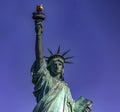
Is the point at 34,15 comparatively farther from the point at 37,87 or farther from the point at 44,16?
the point at 37,87

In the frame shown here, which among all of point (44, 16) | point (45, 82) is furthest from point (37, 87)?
point (44, 16)

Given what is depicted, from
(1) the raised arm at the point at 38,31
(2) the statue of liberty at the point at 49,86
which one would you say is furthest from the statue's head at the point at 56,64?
(1) the raised arm at the point at 38,31

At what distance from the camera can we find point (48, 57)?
27344 millimetres

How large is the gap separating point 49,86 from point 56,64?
0.75 metres

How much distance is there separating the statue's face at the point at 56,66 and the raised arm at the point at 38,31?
0.75 meters

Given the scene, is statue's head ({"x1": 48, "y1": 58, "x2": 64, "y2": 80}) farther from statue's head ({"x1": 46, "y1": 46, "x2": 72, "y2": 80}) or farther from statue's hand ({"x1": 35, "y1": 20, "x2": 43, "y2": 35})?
statue's hand ({"x1": 35, "y1": 20, "x2": 43, "y2": 35})

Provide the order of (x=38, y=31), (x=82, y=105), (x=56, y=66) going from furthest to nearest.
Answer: (x=56, y=66), (x=82, y=105), (x=38, y=31)

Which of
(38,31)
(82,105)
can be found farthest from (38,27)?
(82,105)

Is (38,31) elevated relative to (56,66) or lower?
elevated

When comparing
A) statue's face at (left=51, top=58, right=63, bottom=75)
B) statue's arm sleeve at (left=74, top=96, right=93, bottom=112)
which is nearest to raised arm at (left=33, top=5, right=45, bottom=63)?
statue's face at (left=51, top=58, right=63, bottom=75)

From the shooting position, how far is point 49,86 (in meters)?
26.7

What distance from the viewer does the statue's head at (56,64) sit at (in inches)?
1069

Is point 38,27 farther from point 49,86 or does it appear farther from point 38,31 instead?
point 49,86

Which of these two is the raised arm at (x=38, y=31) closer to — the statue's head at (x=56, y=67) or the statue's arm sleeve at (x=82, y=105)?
the statue's head at (x=56, y=67)
